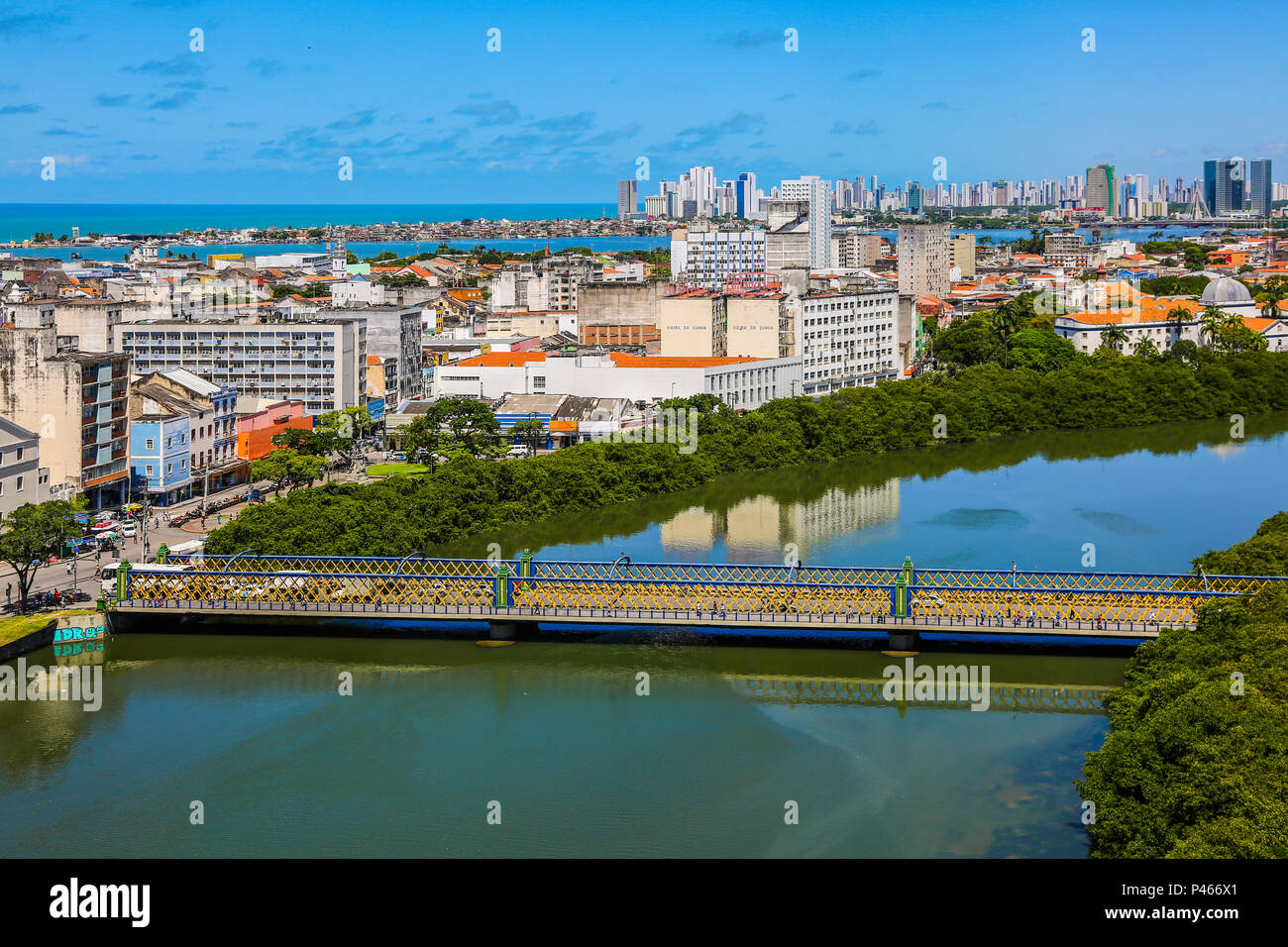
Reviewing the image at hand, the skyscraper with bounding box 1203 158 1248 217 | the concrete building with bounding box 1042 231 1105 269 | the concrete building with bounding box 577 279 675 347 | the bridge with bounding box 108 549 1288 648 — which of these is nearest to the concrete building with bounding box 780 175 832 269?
the concrete building with bounding box 1042 231 1105 269

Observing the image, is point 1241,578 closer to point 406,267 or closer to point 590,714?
point 590,714

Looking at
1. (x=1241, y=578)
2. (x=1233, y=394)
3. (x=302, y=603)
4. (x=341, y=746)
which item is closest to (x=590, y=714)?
(x=341, y=746)

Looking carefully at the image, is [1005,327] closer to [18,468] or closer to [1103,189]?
[18,468]

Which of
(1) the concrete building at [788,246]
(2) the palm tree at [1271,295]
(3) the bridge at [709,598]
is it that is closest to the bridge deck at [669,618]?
(3) the bridge at [709,598]

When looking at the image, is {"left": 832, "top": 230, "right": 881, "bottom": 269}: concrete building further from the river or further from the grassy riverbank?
the grassy riverbank

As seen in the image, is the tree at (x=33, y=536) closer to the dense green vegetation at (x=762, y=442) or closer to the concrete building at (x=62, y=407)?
the dense green vegetation at (x=762, y=442)

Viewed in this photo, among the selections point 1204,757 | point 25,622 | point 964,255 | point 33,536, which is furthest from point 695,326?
point 964,255
